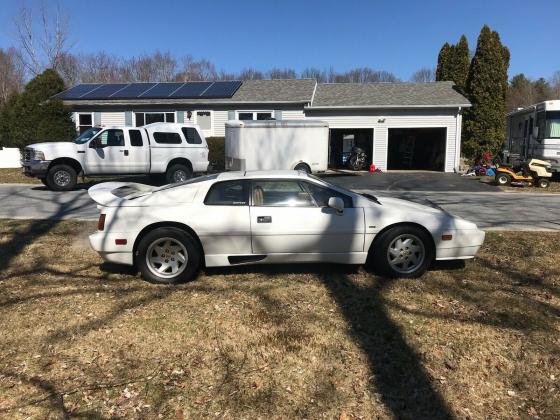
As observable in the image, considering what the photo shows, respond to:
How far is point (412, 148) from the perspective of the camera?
2603 centimetres

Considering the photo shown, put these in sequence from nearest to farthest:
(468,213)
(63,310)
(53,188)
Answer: (63,310) → (468,213) → (53,188)

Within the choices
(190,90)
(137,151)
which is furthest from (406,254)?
(190,90)

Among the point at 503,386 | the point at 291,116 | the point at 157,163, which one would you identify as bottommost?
the point at 503,386

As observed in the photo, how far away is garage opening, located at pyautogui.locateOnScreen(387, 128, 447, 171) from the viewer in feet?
84.5

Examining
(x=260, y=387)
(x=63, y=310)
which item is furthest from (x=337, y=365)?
(x=63, y=310)

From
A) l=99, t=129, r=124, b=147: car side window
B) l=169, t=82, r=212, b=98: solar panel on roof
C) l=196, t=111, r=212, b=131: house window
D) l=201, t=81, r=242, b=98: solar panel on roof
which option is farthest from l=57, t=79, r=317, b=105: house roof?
l=99, t=129, r=124, b=147: car side window

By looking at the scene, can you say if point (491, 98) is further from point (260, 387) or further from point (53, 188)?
point (260, 387)

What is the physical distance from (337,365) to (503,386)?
119 centimetres

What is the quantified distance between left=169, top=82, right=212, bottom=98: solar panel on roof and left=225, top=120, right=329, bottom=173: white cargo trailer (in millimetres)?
6227

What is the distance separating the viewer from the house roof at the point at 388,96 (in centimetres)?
2303

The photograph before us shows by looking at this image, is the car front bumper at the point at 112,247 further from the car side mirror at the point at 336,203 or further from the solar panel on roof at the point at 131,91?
the solar panel on roof at the point at 131,91

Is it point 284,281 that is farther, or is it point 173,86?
point 173,86

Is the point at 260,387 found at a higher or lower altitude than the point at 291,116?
lower

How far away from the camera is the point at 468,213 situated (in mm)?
10938
